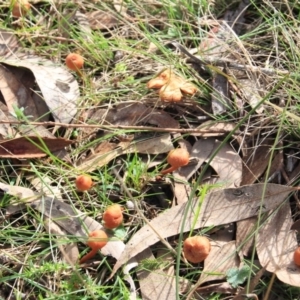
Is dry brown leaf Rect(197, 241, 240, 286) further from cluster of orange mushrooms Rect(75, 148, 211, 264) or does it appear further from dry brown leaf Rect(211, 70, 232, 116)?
dry brown leaf Rect(211, 70, 232, 116)

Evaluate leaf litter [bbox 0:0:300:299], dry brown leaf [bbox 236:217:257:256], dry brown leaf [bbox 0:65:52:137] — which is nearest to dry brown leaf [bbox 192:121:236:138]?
leaf litter [bbox 0:0:300:299]

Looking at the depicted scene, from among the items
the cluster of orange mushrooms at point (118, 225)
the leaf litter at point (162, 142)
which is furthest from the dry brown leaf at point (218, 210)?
the cluster of orange mushrooms at point (118, 225)

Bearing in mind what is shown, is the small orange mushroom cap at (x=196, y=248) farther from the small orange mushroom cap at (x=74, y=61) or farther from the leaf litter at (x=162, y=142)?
the small orange mushroom cap at (x=74, y=61)

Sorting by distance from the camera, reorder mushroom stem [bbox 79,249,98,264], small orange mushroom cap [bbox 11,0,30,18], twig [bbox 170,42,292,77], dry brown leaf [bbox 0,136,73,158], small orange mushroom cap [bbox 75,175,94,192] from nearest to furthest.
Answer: mushroom stem [bbox 79,249,98,264] < small orange mushroom cap [bbox 75,175,94,192] < dry brown leaf [bbox 0,136,73,158] < twig [bbox 170,42,292,77] < small orange mushroom cap [bbox 11,0,30,18]

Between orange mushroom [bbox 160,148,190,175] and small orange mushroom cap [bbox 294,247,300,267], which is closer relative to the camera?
small orange mushroom cap [bbox 294,247,300,267]

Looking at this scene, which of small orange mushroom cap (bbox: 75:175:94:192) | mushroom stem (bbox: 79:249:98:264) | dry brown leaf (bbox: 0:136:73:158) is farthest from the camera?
dry brown leaf (bbox: 0:136:73:158)

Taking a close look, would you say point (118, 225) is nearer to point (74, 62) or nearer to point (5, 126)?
point (5, 126)

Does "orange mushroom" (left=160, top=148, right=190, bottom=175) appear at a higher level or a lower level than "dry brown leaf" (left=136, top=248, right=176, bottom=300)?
higher

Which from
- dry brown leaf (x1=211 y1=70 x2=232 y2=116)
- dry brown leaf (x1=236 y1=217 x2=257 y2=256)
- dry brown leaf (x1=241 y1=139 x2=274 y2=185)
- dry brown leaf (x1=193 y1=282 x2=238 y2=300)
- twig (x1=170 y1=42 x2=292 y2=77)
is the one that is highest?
twig (x1=170 y1=42 x2=292 y2=77)

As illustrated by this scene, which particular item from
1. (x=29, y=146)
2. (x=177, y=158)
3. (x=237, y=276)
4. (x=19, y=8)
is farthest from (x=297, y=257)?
(x=19, y=8)
